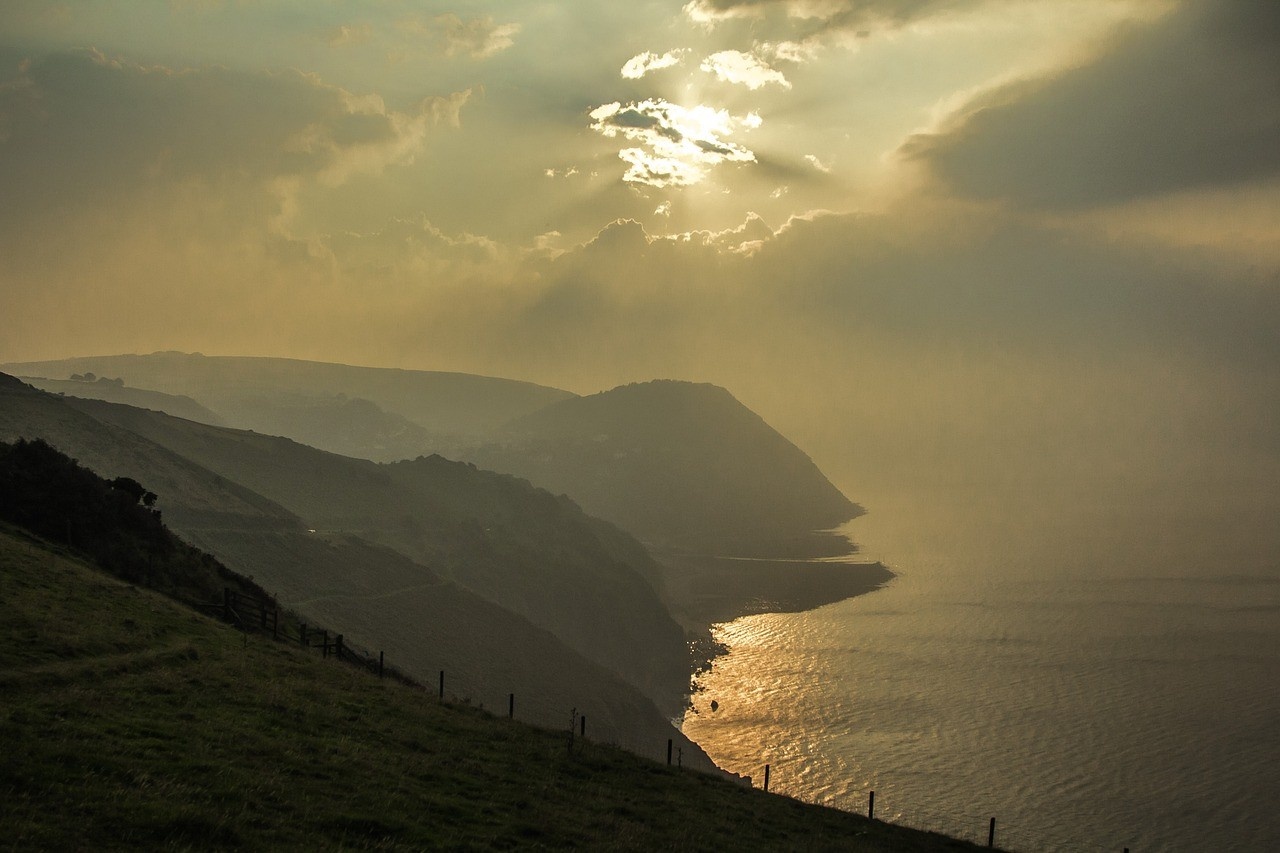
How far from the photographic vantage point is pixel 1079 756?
90562 millimetres

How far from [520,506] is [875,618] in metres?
81.1

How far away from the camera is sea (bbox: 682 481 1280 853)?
249 feet

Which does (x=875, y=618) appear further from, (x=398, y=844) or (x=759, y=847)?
(x=398, y=844)

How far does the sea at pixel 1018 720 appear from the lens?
7588cm

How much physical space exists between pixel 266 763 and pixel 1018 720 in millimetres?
103925

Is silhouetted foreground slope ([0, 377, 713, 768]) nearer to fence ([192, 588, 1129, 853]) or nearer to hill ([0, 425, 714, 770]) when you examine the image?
hill ([0, 425, 714, 770])

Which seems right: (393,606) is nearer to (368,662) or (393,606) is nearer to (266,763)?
(368,662)

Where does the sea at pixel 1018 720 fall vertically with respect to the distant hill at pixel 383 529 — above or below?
below

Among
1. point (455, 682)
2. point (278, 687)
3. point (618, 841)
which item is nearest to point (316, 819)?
point (618, 841)

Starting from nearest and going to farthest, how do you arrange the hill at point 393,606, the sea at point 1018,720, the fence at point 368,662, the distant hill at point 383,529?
the fence at point 368,662 < the hill at point 393,606 < the sea at point 1018,720 < the distant hill at point 383,529

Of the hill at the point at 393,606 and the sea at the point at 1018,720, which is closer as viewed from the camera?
the hill at the point at 393,606

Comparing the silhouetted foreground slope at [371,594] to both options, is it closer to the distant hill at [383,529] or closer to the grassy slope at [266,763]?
the distant hill at [383,529]

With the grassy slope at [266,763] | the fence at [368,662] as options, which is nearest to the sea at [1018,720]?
the fence at [368,662]

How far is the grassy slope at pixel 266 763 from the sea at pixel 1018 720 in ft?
112
